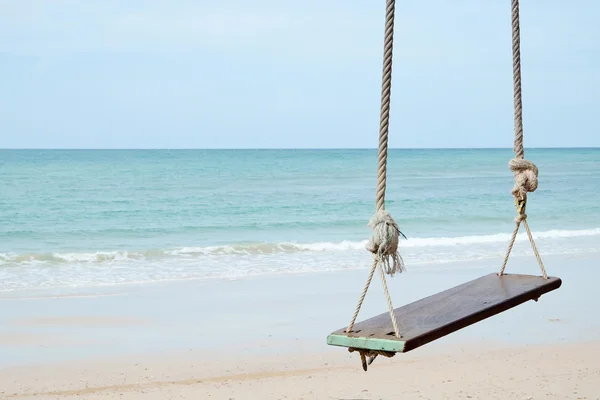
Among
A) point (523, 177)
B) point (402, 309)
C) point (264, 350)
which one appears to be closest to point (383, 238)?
point (402, 309)

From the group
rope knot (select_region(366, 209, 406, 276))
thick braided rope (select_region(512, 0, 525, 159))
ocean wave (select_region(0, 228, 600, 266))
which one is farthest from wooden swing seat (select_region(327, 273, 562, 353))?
ocean wave (select_region(0, 228, 600, 266))

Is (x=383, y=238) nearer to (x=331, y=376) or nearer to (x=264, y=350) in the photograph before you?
(x=331, y=376)

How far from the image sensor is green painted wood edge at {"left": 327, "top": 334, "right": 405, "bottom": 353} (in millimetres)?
2393

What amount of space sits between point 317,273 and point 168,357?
161 inches

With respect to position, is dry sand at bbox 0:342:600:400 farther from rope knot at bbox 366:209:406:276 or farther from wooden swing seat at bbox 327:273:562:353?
rope knot at bbox 366:209:406:276

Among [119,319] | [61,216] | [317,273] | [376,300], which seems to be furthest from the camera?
[61,216]

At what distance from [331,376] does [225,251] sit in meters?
7.52

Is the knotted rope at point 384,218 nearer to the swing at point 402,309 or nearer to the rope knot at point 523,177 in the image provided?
the swing at point 402,309

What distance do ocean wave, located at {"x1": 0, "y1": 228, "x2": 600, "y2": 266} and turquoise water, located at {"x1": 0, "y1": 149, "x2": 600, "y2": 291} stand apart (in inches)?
0.9

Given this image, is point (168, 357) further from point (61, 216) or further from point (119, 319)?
point (61, 216)

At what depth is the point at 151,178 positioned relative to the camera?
33.7m

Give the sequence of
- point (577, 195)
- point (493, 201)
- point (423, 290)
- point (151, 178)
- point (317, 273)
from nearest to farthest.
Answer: point (423, 290), point (317, 273), point (493, 201), point (577, 195), point (151, 178)

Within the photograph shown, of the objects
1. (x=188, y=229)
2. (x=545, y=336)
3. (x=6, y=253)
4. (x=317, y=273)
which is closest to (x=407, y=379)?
(x=545, y=336)

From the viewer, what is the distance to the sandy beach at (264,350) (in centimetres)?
478
